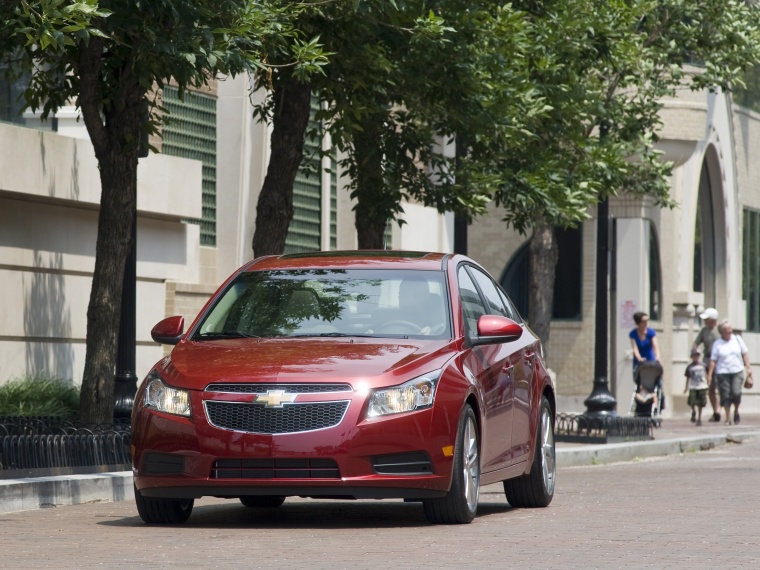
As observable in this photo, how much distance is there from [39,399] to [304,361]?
7270mm

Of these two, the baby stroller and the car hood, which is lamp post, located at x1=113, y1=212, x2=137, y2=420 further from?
the baby stroller

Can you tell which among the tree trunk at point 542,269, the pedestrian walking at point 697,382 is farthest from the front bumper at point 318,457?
the pedestrian walking at point 697,382

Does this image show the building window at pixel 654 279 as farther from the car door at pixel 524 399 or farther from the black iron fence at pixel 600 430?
the car door at pixel 524 399

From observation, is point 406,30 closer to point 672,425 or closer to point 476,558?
point 476,558

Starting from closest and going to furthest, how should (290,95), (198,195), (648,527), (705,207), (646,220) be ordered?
1. (648,527)
2. (290,95)
3. (198,195)
4. (646,220)
5. (705,207)

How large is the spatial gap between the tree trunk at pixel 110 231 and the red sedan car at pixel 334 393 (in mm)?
3269

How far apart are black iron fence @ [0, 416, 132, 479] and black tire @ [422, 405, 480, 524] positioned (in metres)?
3.53

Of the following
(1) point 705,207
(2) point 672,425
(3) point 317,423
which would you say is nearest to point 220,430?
(3) point 317,423

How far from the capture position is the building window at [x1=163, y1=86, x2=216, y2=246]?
22.3 m

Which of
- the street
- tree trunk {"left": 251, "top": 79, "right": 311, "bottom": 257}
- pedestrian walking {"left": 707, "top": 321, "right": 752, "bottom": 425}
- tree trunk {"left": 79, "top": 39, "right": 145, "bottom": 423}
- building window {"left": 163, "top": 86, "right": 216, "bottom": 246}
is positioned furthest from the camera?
pedestrian walking {"left": 707, "top": 321, "right": 752, "bottom": 425}

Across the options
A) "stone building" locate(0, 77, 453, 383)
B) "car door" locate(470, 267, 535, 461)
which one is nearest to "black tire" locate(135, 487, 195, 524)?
"car door" locate(470, 267, 535, 461)

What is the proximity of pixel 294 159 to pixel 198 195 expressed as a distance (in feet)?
16.2

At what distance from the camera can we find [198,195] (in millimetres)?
21562

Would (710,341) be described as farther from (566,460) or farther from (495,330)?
(495,330)
